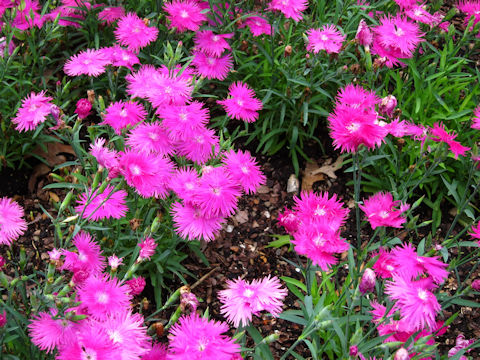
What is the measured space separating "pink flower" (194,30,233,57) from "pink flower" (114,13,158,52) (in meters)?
0.27

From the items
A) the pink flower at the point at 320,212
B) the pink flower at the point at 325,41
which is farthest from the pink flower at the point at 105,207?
the pink flower at the point at 325,41

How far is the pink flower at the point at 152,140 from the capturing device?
2.30 metres

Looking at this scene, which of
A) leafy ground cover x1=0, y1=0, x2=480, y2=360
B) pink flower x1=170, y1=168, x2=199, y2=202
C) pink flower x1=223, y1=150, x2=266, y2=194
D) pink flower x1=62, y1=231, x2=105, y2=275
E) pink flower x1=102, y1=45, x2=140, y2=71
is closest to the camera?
leafy ground cover x1=0, y1=0, x2=480, y2=360

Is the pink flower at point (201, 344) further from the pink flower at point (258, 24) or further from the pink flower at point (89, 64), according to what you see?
the pink flower at point (258, 24)

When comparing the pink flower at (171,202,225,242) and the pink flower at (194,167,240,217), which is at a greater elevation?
the pink flower at (194,167,240,217)

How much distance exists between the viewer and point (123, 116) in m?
2.48

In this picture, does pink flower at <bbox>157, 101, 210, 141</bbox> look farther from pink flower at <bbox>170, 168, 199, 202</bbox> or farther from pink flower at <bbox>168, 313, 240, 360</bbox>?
pink flower at <bbox>168, 313, 240, 360</bbox>

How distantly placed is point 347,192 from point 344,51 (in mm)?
873

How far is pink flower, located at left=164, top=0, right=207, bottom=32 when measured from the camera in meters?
3.04

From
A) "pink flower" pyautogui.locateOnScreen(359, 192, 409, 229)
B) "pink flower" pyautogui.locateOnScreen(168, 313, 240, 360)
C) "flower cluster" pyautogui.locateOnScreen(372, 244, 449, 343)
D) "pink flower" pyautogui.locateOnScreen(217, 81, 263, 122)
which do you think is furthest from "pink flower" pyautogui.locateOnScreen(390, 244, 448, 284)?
"pink flower" pyautogui.locateOnScreen(217, 81, 263, 122)

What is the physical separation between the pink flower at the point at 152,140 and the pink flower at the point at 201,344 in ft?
2.81

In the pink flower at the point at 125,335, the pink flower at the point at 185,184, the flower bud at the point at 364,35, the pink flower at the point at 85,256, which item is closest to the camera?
the pink flower at the point at 125,335

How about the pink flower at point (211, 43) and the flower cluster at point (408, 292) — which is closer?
the flower cluster at point (408, 292)

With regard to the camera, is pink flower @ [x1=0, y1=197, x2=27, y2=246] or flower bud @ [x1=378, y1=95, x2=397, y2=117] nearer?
pink flower @ [x1=0, y1=197, x2=27, y2=246]
